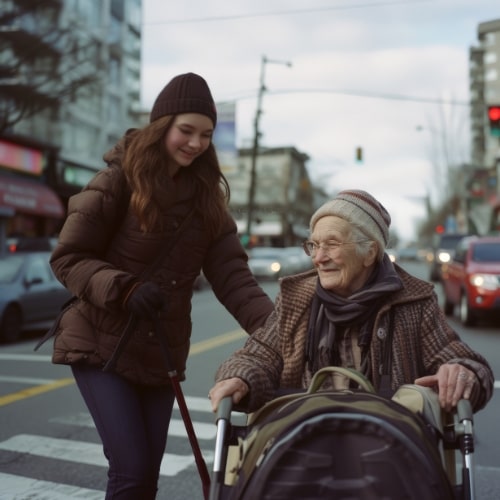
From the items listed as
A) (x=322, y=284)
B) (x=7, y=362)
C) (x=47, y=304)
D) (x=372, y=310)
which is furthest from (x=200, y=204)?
(x=47, y=304)

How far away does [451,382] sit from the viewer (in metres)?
2.80

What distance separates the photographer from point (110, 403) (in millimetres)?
3135

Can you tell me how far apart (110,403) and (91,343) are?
24 centimetres

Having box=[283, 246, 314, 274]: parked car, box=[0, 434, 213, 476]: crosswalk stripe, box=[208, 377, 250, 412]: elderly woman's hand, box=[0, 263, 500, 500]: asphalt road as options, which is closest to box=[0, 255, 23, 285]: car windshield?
box=[0, 263, 500, 500]: asphalt road

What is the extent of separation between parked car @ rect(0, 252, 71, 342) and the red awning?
16.0 metres

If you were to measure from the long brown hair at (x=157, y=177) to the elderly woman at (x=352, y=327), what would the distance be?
43cm

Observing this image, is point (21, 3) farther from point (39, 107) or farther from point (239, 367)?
point (239, 367)

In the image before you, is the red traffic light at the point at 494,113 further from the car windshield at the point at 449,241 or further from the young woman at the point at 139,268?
the young woman at the point at 139,268

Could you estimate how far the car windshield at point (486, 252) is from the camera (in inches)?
600

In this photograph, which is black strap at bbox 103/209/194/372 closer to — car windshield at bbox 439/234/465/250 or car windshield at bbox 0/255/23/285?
car windshield at bbox 0/255/23/285

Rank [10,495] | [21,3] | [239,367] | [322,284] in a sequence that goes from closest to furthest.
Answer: [239,367] < [322,284] < [10,495] < [21,3]

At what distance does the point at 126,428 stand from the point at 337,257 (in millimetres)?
1020

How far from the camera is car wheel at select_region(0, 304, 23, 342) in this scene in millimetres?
13094

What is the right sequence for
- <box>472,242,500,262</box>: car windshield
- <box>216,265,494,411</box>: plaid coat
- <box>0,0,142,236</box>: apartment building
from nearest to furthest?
<box>216,265,494,411</box>: plaid coat, <box>472,242,500,262</box>: car windshield, <box>0,0,142,236</box>: apartment building
